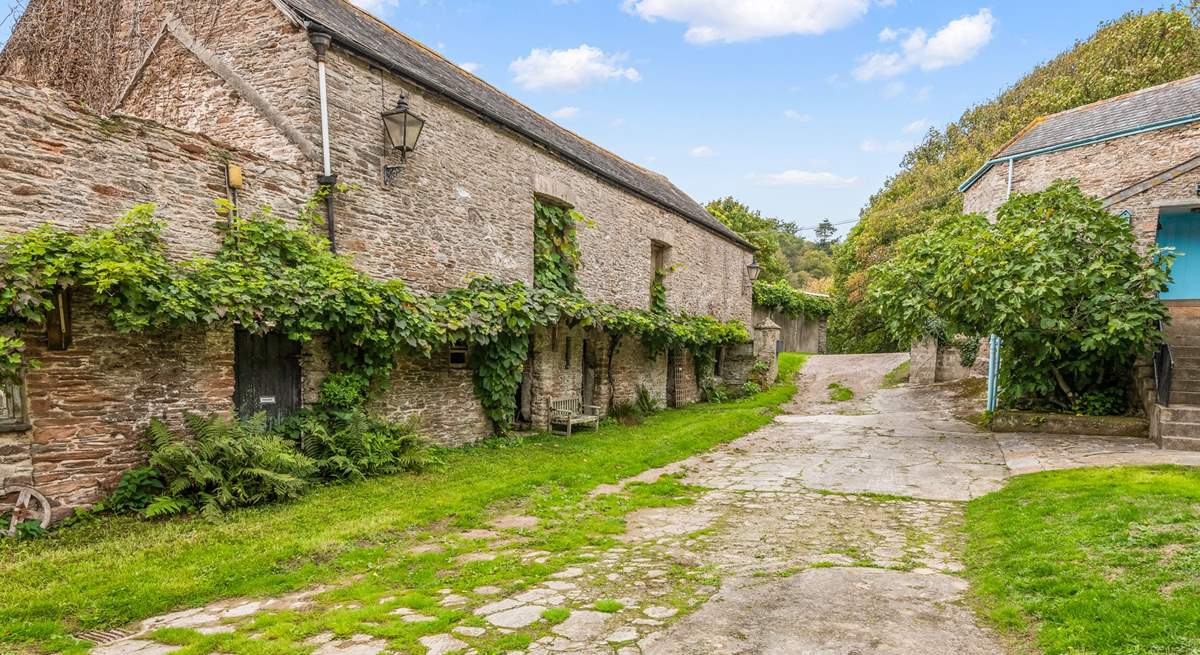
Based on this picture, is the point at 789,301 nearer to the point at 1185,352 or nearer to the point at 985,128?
the point at 985,128

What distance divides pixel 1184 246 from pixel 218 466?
1596 cm

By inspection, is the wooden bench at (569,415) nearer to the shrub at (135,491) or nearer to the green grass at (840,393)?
the shrub at (135,491)

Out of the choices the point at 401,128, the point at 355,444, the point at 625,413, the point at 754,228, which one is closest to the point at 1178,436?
the point at 625,413

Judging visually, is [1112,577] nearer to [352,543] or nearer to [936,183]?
[352,543]

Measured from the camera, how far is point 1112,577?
12.4 ft

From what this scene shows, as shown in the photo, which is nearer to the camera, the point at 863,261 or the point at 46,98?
the point at 46,98

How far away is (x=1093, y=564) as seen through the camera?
158 inches

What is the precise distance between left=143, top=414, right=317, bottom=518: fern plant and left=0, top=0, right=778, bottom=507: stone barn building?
0.29 metres

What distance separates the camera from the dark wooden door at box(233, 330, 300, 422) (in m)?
6.97

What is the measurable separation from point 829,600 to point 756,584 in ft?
1.66

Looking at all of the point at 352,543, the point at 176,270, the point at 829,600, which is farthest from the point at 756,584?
the point at 176,270

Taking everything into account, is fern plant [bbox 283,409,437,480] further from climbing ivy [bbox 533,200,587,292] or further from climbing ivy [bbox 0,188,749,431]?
climbing ivy [bbox 533,200,587,292]

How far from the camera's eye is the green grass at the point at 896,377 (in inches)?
720

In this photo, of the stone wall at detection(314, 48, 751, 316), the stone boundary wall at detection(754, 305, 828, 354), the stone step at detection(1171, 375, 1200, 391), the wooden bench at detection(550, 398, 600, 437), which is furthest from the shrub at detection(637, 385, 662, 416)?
the stone boundary wall at detection(754, 305, 828, 354)
